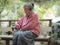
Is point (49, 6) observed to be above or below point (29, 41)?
above

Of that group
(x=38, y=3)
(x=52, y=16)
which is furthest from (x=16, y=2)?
(x=52, y=16)

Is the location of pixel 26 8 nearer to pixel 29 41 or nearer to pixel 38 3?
pixel 29 41

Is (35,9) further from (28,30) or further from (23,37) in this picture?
(23,37)

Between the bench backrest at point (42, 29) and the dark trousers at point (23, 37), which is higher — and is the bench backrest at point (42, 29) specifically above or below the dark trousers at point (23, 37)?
above

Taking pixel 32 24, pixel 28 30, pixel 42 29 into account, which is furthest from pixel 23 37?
pixel 42 29

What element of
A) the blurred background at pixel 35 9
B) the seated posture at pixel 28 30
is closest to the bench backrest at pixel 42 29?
the blurred background at pixel 35 9

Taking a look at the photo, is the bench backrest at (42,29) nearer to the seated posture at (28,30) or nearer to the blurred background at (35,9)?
the blurred background at (35,9)

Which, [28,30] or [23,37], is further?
[28,30]

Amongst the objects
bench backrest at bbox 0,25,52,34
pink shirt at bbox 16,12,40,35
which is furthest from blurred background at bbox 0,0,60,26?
pink shirt at bbox 16,12,40,35

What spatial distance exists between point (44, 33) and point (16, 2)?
135 centimetres

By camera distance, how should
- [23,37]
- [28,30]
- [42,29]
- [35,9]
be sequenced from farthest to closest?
[35,9]
[42,29]
[28,30]
[23,37]

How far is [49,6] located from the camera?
6727mm

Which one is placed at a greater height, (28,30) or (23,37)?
(28,30)

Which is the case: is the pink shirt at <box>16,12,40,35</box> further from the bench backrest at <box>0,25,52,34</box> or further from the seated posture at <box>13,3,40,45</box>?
the bench backrest at <box>0,25,52,34</box>
